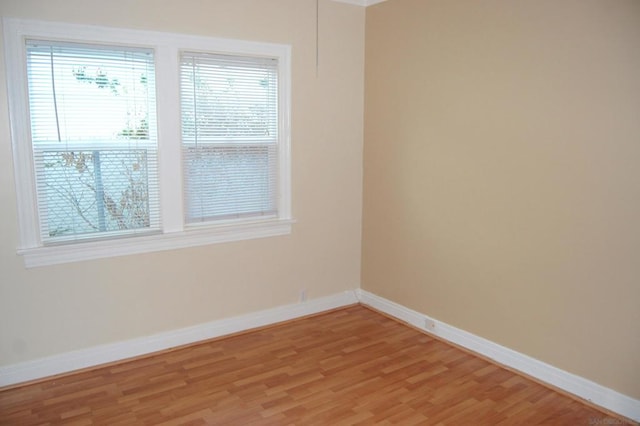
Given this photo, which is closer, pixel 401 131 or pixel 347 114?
pixel 401 131

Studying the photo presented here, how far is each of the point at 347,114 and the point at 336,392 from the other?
2411mm

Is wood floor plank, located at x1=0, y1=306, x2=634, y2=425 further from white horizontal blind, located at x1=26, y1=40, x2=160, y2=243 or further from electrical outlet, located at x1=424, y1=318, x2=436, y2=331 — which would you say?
white horizontal blind, located at x1=26, y1=40, x2=160, y2=243

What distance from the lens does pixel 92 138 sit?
326cm

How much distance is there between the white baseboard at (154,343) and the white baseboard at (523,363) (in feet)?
2.15

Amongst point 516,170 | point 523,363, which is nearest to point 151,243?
point 516,170

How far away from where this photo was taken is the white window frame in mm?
2982

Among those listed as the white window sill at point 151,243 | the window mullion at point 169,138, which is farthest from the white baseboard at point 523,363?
the window mullion at point 169,138

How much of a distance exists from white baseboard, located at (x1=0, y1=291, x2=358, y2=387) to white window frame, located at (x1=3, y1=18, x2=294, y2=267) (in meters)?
0.65

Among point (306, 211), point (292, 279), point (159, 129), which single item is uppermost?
point (159, 129)

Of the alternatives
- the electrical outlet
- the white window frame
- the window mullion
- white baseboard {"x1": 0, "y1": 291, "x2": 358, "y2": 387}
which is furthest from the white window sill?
the electrical outlet

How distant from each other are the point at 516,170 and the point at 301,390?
2013 millimetres

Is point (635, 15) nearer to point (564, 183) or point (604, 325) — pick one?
point (564, 183)

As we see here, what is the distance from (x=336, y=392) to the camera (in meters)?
3.10

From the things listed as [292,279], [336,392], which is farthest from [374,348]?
[292,279]
